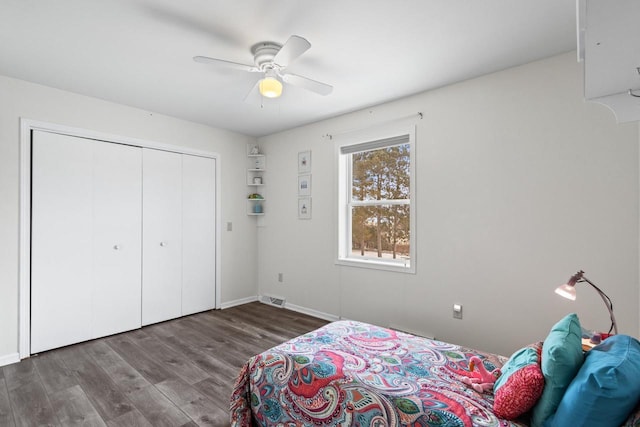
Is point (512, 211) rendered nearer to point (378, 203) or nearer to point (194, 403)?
point (378, 203)

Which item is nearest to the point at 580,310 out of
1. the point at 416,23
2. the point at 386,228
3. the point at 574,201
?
the point at 574,201

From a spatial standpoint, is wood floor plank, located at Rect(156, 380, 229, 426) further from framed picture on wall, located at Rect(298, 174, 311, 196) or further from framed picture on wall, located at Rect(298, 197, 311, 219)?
framed picture on wall, located at Rect(298, 174, 311, 196)

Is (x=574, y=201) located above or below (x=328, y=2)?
below

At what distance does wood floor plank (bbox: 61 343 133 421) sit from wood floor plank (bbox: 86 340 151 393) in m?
0.03

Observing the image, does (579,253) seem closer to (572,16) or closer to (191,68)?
(572,16)

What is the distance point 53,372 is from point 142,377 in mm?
805

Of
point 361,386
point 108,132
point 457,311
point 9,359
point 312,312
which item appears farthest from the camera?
point 312,312

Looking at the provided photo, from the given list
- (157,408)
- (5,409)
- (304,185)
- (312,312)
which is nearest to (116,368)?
(5,409)

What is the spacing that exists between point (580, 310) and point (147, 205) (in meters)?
4.34

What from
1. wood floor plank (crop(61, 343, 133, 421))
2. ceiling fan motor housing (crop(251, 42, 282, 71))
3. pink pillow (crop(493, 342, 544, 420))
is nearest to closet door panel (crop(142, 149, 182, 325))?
wood floor plank (crop(61, 343, 133, 421))

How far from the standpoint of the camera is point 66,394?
2.32 metres

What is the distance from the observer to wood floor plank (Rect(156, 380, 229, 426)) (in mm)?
2039

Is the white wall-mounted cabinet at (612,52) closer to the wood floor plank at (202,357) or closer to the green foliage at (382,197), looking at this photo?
the green foliage at (382,197)

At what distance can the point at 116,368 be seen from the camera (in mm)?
2711
